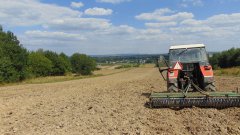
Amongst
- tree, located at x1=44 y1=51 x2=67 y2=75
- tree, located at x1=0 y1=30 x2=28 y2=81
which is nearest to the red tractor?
tree, located at x1=0 y1=30 x2=28 y2=81

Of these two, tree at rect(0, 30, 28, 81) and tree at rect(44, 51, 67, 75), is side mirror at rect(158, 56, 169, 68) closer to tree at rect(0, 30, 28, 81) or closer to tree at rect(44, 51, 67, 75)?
tree at rect(0, 30, 28, 81)

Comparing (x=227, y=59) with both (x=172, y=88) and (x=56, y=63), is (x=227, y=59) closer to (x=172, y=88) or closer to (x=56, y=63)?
(x=56, y=63)

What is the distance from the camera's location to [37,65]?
5628 cm

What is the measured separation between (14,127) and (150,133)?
3.55 m

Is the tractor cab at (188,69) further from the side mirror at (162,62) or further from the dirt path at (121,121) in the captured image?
the dirt path at (121,121)

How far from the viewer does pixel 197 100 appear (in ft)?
33.8

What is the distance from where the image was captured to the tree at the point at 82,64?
8019 centimetres

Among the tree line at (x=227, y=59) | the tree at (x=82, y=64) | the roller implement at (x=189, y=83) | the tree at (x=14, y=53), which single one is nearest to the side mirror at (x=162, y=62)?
the roller implement at (x=189, y=83)

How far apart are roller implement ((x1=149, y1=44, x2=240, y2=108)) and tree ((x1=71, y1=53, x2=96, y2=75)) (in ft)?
219

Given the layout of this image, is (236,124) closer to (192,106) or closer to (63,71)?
(192,106)

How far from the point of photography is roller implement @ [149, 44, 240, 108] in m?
10.2

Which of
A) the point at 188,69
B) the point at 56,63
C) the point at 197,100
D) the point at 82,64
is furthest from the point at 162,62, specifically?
the point at 82,64

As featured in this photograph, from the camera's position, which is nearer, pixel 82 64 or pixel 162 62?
pixel 162 62

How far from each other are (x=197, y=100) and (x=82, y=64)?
233 feet
